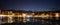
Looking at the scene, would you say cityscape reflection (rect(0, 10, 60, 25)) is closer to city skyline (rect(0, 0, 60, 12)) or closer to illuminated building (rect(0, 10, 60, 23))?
illuminated building (rect(0, 10, 60, 23))

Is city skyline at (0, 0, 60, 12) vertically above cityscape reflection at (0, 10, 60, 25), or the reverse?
city skyline at (0, 0, 60, 12)

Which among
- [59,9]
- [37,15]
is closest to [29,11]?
[37,15]

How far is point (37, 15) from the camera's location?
2227mm

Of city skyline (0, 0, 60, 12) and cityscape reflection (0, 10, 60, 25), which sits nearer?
cityscape reflection (0, 10, 60, 25)

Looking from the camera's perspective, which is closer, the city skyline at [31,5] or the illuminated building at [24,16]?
the illuminated building at [24,16]

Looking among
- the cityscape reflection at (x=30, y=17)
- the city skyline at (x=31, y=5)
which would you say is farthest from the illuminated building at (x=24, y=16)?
the city skyline at (x=31, y=5)

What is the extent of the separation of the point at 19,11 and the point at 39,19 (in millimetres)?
518

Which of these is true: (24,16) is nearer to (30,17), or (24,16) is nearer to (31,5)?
(30,17)

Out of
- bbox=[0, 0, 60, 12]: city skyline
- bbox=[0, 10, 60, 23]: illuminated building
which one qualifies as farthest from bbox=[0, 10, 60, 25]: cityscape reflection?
bbox=[0, 0, 60, 12]: city skyline

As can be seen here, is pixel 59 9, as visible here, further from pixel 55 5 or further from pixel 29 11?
pixel 29 11

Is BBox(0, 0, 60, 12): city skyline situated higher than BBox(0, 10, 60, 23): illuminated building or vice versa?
BBox(0, 0, 60, 12): city skyline

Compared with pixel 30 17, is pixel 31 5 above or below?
above

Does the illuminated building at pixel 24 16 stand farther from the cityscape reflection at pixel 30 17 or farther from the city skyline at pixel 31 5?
the city skyline at pixel 31 5

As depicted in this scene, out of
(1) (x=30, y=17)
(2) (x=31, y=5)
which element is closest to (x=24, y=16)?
(1) (x=30, y=17)
